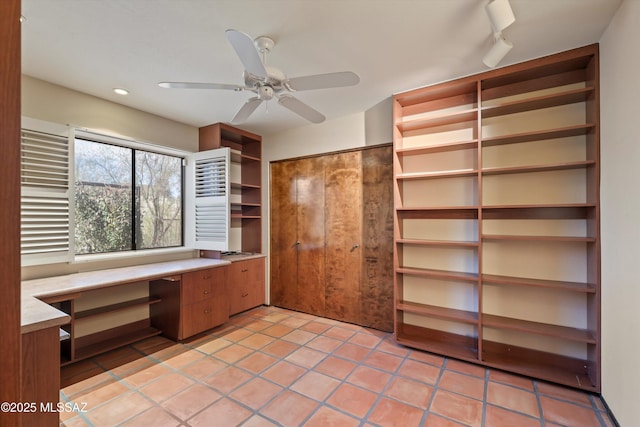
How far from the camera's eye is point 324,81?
1.84m

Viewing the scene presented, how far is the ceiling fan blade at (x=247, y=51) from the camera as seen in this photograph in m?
1.42

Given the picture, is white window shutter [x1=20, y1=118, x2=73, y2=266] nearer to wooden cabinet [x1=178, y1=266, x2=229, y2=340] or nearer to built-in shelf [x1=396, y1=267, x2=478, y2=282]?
wooden cabinet [x1=178, y1=266, x2=229, y2=340]

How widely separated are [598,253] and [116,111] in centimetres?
470

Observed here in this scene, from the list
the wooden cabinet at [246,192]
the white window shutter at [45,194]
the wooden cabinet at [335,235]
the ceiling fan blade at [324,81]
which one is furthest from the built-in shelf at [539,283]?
the white window shutter at [45,194]

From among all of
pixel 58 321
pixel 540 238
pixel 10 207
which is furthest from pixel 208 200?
pixel 540 238

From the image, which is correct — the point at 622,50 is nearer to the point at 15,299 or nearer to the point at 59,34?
the point at 15,299

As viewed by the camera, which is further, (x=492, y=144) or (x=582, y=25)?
(x=492, y=144)

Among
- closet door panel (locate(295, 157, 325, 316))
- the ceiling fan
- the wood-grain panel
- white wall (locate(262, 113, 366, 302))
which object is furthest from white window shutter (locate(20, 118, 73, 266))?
the wood-grain panel

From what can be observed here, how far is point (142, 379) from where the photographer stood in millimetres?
2369

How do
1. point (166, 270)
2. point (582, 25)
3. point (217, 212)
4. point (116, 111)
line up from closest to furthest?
point (582, 25), point (166, 270), point (116, 111), point (217, 212)

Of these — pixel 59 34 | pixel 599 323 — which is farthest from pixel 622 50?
pixel 59 34

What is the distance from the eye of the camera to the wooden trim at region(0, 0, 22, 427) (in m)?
0.58

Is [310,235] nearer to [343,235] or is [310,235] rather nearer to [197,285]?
[343,235]

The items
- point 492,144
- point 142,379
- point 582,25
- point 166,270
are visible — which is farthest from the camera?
point 166,270
